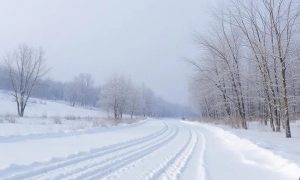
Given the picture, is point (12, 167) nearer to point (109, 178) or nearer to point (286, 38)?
point (109, 178)

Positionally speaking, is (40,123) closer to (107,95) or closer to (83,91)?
(107,95)

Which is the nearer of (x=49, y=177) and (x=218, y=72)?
(x=49, y=177)

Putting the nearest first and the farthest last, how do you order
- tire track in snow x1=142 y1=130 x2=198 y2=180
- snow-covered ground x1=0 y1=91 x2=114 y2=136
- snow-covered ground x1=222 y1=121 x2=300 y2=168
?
tire track in snow x1=142 y1=130 x2=198 y2=180
snow-covered ground x1=222 y1=121 x2=300 y2=168
snow-covered ground x1=0 y1=91 x2=114 y2=136

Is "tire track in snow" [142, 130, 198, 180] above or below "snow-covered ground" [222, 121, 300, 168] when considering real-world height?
below

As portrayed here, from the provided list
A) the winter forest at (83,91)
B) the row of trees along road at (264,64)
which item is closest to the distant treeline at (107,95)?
the winter forest at (83,91)

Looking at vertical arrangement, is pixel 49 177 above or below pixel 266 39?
below

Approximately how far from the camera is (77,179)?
9211 mm

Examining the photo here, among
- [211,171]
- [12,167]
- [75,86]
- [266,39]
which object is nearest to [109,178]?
[12,167]

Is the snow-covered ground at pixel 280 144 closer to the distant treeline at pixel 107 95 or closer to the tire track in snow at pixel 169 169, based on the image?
the tire track in snow at pixel 169 169

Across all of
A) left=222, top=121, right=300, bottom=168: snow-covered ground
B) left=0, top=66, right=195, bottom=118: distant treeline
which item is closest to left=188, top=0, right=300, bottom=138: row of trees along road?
left=222, top=121, right=300, bottom=168: snow-covered ground

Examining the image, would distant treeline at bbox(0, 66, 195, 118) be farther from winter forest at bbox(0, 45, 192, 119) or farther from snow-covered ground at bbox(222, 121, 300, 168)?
snow-covered ground at bbox(222, 121, 300, 168)

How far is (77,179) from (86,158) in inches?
166

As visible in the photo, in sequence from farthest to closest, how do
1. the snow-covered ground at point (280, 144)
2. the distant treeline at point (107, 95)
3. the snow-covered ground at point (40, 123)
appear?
the distant treeline at point (107, 95) < the snow-covered ground at point (40, 123) < the snow-covered ground at point (280, 144)

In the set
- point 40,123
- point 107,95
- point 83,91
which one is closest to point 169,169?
point 40,123
